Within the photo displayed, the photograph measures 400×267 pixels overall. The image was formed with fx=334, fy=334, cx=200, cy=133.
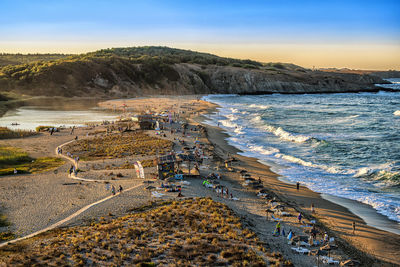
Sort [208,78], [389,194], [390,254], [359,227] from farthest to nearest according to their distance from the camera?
[208,78]
[389,194]
[359,227]
[390,254]

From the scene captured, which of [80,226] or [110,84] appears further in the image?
[110,84]

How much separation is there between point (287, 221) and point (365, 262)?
4992 mm

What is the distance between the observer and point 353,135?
155 feet

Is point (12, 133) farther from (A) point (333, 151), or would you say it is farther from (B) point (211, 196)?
(A) point (333, 151)

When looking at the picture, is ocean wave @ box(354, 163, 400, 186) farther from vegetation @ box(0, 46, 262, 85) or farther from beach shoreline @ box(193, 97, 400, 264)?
vegetation @ box(0, 46, 262, 85)

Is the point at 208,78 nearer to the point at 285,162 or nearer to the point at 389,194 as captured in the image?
the point at 285,162

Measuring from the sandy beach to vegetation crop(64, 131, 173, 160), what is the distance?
2.41 meters

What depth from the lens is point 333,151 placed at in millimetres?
37406

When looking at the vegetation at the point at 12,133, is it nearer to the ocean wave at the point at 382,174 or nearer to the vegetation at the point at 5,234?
the vegetation at the point at 5,234

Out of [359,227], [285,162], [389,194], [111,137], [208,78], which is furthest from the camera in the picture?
[208,78]

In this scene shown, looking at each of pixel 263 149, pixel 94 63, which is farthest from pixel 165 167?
pixel 94 63

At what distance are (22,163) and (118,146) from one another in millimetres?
10187

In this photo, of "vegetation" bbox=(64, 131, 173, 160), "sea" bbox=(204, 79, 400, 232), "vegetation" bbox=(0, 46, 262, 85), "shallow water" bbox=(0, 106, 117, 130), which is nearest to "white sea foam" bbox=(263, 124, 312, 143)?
"sea" bbox=(204, 79, 400, 232)

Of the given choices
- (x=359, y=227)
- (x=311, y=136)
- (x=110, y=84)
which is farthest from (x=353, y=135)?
(x=110, y=84)
